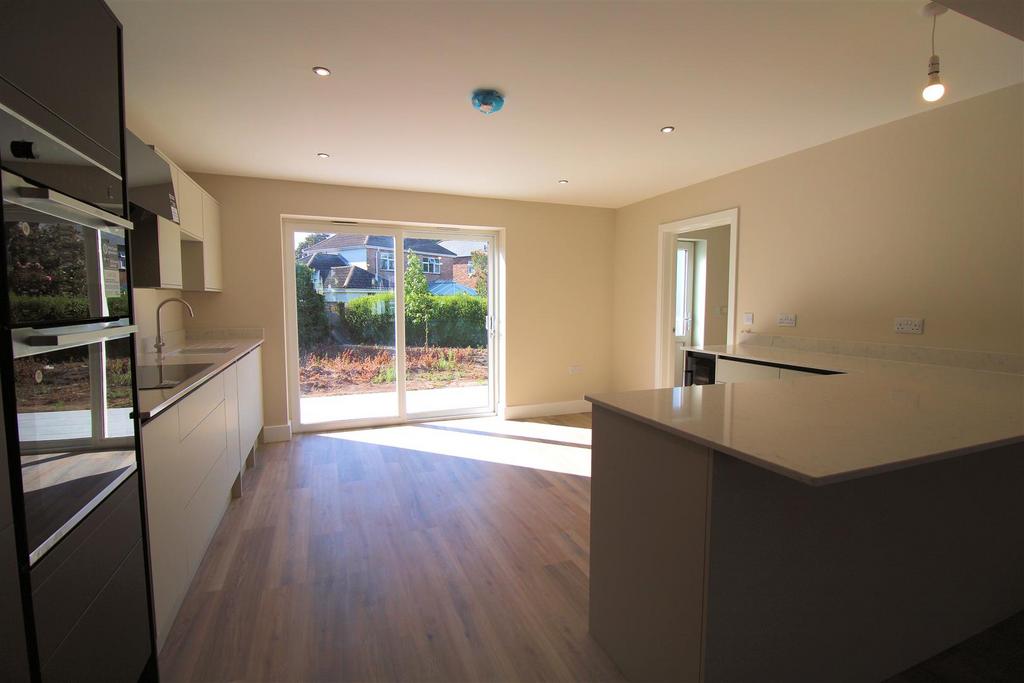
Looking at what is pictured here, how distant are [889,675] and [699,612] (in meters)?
0.97

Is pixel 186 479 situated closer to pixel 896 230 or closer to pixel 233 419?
pixel 233 419

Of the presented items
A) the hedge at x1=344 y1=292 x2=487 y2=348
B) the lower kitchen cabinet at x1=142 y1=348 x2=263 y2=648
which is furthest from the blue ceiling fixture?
the hedge at x1=344 y1=292 x2=487 y2=348

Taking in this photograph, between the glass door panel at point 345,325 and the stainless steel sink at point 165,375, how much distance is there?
6.67 feet

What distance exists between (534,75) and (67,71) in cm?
180

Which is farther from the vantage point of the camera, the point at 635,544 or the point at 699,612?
the point at 635,544

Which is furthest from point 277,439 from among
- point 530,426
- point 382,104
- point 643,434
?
point 643,434

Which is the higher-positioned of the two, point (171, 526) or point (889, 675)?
point (171, 526)

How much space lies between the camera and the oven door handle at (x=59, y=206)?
0.90m

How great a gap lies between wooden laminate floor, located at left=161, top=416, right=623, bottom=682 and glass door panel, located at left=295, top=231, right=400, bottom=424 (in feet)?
4.38

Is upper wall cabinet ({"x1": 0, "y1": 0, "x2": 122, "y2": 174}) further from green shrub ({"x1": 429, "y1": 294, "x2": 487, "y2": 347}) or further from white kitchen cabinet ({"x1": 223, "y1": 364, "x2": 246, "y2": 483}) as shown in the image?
green shrub ({"x1": 429, "y1": 294, "x2": 487, "y2": 347})

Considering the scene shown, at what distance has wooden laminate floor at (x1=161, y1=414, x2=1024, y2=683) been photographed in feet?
5.35

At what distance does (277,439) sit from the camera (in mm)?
4277

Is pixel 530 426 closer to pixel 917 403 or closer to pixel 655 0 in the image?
pixel 917 403

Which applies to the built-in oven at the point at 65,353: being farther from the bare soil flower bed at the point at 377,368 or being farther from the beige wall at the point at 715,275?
the beige wall at the point at 715,275
